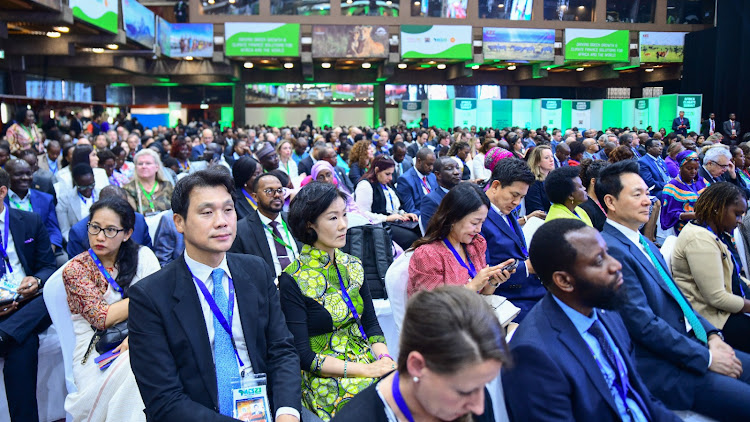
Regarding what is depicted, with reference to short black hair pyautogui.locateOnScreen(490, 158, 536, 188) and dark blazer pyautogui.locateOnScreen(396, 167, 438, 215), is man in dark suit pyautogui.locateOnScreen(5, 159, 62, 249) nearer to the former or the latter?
dark blazer pyautogui.locateOnScreen(396, 167, 438, 215)

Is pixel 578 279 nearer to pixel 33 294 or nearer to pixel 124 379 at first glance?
pixel 124 379

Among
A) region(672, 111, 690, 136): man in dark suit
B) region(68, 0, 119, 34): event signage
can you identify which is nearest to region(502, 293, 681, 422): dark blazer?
region(68, 0, 119, 34): event signage

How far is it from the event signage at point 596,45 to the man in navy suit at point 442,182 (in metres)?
17.7

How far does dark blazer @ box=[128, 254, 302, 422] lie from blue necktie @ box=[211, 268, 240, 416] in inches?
1.9

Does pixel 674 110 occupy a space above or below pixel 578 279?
above

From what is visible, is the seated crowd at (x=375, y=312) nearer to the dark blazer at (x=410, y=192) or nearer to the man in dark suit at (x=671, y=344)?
the man in dark suit at (x=671, y=344)

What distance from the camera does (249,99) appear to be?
2658cm

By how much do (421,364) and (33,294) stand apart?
2858mm

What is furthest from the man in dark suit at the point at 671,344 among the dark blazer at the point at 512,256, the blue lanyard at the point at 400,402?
the blue lanyard at the point at 400,402

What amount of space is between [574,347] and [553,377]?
151 millimetres

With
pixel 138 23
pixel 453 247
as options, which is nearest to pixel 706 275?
pixel 453 247

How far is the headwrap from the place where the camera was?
24.5 feet

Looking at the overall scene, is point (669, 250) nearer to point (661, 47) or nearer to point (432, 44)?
point (432, 44)

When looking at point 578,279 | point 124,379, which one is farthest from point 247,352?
point 578,279
